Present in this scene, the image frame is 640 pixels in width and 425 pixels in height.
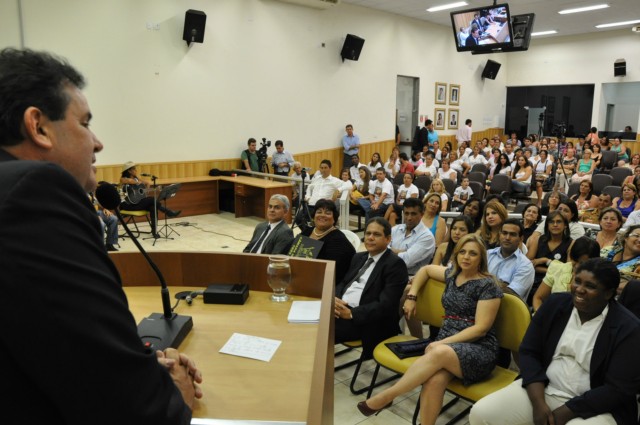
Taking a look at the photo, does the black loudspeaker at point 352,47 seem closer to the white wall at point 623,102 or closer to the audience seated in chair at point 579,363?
the white wall at point 623,102

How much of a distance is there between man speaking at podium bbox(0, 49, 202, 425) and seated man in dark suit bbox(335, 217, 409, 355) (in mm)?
2241

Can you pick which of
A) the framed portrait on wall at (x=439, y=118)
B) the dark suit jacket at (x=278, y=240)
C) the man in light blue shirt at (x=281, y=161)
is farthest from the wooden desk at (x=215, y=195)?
the framed portrait on wall at (x=439, y=118)

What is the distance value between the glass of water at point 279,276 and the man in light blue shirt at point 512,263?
2.06 m

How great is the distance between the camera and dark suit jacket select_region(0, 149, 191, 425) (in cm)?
58

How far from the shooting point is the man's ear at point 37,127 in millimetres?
739

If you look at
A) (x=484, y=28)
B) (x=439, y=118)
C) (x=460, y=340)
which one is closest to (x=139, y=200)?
(x=460, y=340)

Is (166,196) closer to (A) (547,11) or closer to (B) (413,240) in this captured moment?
(B) (413,240)

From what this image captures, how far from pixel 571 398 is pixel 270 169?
844 centimetres

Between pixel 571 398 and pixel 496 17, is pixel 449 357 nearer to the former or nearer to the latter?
pixel 571 398

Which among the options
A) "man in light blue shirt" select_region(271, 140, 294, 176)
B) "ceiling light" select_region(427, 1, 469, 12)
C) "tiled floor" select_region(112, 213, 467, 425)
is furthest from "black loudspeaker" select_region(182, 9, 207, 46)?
"ceiling light" select_region(427, 1, 469, 12)

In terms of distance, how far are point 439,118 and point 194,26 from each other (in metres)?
8.05

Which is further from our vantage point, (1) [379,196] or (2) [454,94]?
(2) [454,94]

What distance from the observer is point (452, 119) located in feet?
48.1

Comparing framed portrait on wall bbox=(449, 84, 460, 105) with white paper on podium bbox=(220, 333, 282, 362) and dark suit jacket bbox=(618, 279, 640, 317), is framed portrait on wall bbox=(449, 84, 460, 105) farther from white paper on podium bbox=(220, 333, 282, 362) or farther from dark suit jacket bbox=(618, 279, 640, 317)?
white paper on podium bbox=(220, 333, 282, 362)
